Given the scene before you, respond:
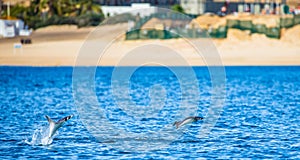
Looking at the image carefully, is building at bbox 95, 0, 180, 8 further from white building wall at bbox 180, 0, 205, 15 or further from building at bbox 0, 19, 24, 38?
building at bbox 0, 19, 24, 38

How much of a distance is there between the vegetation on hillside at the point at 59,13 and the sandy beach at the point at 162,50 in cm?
962

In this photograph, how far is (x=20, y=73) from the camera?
297ft

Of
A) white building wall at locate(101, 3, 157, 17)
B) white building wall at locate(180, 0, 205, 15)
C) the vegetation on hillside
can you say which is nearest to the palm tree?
the vegetation on hillside

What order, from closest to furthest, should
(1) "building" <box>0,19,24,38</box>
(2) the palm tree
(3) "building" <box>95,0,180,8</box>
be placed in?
(1) "building" <box>0,19,24,38</box>, (2) the palm tree, (3) "building" <box>95,0,180,8</box>

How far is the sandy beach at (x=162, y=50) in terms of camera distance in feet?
311

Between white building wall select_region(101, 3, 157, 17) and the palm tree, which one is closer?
white building wall select_region(101, 3, 157, 17)

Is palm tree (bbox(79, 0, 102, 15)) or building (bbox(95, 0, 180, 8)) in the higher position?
palm tree (bbox(79, 0, 102, 15))

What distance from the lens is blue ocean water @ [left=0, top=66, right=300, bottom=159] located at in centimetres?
3419

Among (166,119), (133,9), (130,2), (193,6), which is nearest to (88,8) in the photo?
(133,9)

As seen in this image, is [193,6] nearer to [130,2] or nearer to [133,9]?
[130,2]

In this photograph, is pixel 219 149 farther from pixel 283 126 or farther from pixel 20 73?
pixel 20 73

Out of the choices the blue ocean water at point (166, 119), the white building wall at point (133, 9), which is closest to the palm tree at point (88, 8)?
the white building wall at point (133, 9)

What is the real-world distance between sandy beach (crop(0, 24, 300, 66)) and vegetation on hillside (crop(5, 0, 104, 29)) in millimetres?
9619

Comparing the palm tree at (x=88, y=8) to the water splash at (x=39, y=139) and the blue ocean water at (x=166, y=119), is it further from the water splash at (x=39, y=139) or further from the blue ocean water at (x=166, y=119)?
the water splash at (x=39, y=139)
